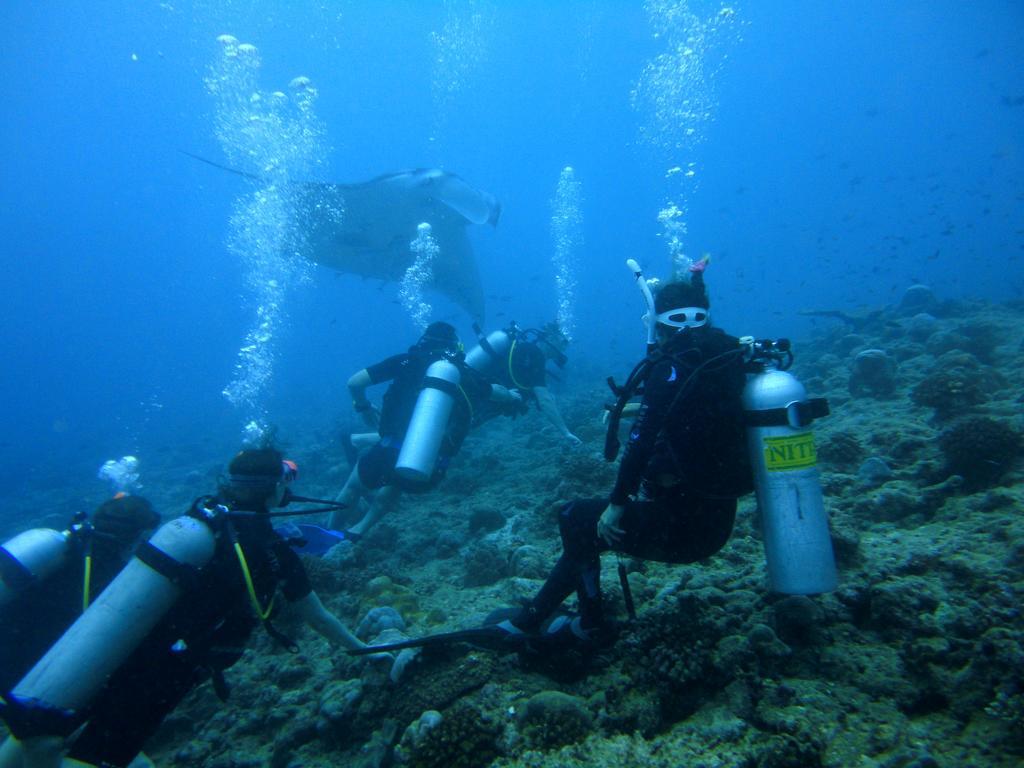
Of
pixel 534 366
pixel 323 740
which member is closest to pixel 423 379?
pixel 534 366

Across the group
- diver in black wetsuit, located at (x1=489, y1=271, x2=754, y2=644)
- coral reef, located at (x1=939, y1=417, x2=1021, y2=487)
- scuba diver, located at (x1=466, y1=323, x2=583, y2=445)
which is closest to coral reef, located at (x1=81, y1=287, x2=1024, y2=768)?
coral reef, located at (x1=939, y1=417, x2=1021, y2=487)

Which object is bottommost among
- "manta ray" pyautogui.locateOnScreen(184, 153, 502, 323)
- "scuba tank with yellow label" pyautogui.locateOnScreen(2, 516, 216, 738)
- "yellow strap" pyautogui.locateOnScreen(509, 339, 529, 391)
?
"scuba tank with yellow label" pyautogui.locateOnScreen(2, 516, 216, 738)

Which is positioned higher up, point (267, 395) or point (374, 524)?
point (267, 395)

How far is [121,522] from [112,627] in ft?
5.51

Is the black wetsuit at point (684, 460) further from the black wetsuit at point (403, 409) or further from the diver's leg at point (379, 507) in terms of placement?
the diver's leg at point (379, 507)

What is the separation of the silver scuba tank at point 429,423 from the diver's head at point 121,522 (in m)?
3.04

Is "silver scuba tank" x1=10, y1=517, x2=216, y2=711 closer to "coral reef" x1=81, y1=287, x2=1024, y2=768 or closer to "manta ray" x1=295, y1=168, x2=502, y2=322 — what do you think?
"coral reef" x1=81, y1=287, x2=1024, y2=768

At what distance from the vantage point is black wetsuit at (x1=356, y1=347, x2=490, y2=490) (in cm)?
727

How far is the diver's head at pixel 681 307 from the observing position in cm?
332

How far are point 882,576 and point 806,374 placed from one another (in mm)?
11093

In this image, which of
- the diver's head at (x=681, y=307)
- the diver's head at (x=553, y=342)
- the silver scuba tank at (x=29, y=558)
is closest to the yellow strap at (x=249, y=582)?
the silver scuba tank at (x=29, y=558)

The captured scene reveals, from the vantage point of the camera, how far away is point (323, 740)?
11.6 feet

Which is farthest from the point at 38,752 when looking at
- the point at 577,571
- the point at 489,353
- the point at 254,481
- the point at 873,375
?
the point at 873,375

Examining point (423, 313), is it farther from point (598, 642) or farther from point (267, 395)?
point (267, 395)
